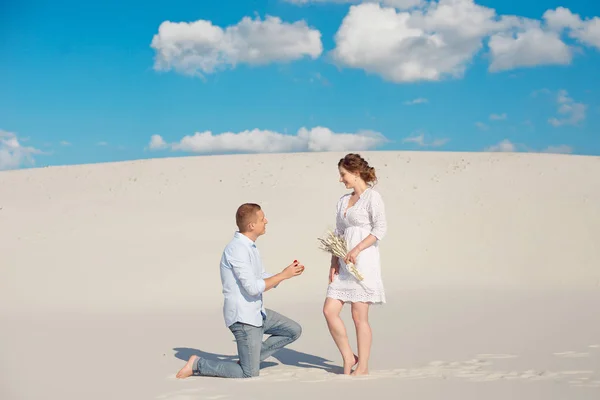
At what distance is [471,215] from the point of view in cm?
1748

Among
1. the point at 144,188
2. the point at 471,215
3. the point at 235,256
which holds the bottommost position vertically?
the point at 235,256

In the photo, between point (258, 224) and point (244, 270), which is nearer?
point (244, 270)

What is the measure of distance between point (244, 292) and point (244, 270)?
256mm

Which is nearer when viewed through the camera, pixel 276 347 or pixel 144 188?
pixel 276 347

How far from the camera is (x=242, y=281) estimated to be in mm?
5352

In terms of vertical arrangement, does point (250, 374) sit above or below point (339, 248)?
below

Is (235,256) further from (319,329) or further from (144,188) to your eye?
(144,188)

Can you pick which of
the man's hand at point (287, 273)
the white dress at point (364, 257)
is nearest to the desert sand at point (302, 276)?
the white dress at point (364, 257)

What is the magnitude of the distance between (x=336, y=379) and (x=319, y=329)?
11.3 ft

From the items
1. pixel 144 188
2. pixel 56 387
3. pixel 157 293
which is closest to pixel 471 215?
pixel 157 293

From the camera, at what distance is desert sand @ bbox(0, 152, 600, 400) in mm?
5629


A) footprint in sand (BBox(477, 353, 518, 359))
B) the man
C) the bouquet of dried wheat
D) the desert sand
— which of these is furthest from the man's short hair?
footprint in sand (BBox(477, 353, 518, 359))

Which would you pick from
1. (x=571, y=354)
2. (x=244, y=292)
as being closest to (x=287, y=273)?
(x=244, y=292)

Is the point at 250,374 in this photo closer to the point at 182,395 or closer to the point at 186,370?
the point at 186,370
